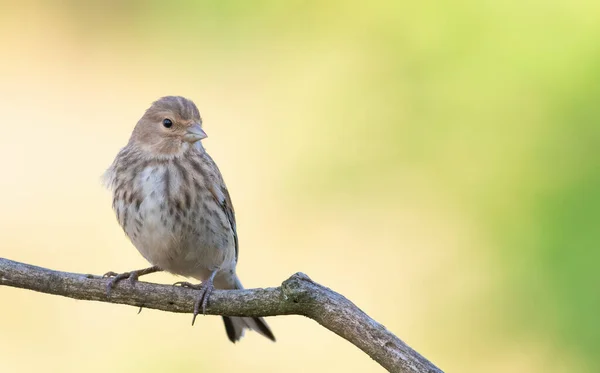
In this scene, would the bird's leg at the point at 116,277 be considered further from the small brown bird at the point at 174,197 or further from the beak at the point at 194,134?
the beak at the point at 194,134

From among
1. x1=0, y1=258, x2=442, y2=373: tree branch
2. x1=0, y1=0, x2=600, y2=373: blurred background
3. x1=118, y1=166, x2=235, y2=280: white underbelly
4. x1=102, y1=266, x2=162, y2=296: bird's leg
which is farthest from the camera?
x1=0, y1=0, x2=600, y2=373: blurred background

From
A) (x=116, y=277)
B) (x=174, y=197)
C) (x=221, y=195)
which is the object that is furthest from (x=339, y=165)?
(x=116, y=277)

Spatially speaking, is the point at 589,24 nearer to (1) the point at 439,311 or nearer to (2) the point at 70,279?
(1) the point at 439,311

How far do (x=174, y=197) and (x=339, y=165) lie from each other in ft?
13.8

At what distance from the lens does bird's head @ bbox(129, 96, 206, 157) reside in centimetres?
602

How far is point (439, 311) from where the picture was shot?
343 inches

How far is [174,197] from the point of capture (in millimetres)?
5781

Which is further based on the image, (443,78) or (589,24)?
(443,78)

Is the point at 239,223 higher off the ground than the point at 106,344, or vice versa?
the point at 239,223

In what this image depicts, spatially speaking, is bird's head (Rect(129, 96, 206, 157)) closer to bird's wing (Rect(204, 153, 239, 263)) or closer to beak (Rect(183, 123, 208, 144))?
beak (Rect(183, 123, 208, 144))

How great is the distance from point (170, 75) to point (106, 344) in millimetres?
3312

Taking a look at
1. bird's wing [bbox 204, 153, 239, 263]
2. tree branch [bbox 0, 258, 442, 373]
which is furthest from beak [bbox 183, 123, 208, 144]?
tree branch [bbox 0, 258, 442, 373]

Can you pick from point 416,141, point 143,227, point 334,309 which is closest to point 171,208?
point 143,227

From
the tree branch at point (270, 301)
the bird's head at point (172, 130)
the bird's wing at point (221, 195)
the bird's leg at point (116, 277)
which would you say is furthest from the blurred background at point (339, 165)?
the tree branch at point (270, 301)
